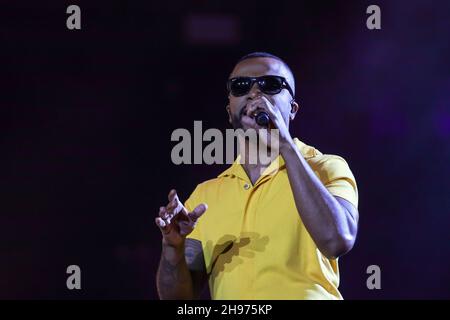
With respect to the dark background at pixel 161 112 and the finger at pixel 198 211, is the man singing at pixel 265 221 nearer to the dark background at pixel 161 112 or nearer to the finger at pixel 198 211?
the finger at pixel 198 211

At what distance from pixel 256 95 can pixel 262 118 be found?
207 mm

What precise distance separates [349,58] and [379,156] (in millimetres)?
447

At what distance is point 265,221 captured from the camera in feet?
6.79

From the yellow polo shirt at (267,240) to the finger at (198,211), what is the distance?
167 mm

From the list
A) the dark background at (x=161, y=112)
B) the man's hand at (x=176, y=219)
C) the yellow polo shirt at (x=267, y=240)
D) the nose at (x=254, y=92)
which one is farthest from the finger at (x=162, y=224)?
the dark background at (x=161, y=112)

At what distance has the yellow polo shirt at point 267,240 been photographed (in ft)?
6.50

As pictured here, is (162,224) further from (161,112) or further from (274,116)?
(161,112)

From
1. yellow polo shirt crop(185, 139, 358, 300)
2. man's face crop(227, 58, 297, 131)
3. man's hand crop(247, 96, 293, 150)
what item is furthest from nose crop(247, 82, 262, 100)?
yellow polo shirt crop(185, 139, 358, 300)

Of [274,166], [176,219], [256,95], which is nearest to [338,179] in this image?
[274,166]

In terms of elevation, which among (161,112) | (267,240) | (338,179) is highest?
(161,112)

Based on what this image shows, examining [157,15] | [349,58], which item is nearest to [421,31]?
[349,58]

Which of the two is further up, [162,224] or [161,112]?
[161,112]

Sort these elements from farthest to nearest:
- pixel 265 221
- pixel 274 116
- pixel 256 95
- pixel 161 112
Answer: pixel 161 112 → pixel 256 95 → pixel 265 221 → pixel 274 116
